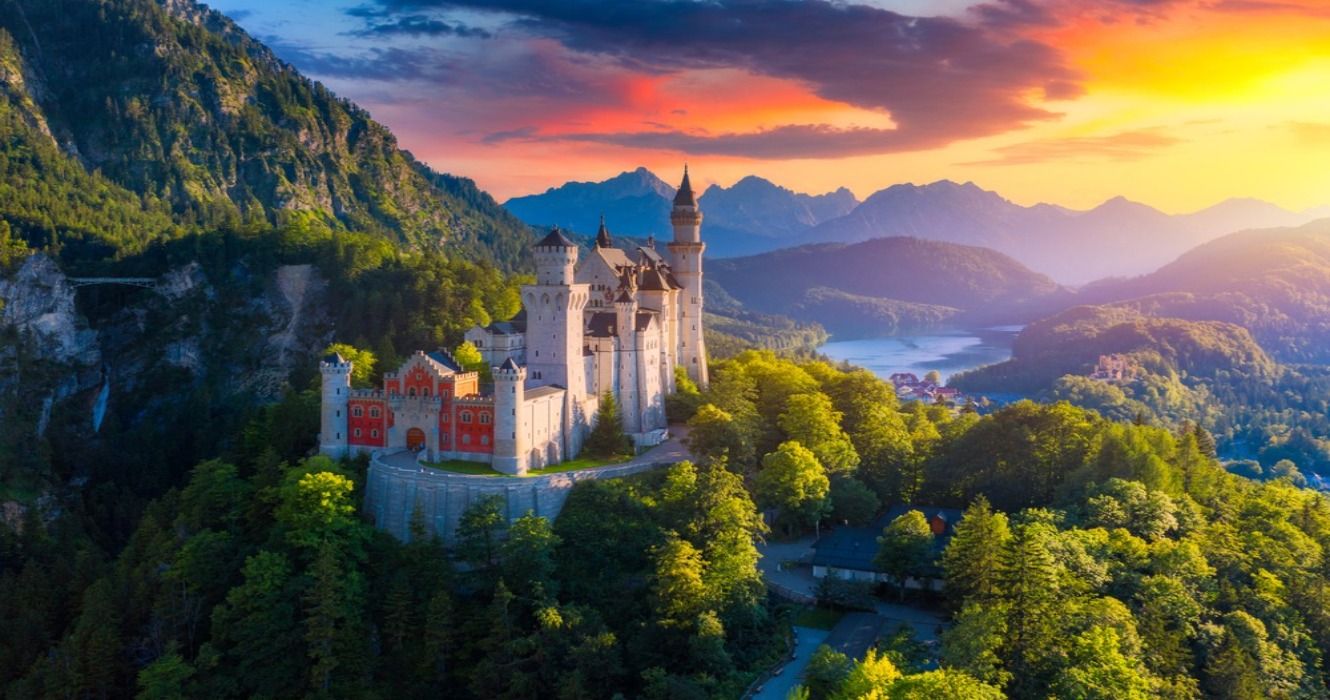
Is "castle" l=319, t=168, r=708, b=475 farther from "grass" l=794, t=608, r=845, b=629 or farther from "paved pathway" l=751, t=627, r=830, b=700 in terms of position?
"paved pathway" l=751, t=627, r=830, b=700

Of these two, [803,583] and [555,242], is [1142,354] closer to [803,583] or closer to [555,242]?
[803,583]

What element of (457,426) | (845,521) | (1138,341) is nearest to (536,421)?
(457,426)

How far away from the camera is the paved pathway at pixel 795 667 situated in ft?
127

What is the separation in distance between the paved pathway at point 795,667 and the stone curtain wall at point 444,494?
15.0m

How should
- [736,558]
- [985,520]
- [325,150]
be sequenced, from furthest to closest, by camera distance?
1. [325,150]
2. [736,558]
3. [985,520]

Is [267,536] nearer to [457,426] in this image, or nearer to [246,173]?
[457,426]

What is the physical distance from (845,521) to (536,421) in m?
20.1

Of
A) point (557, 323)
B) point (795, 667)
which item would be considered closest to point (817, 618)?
point (795, 667)

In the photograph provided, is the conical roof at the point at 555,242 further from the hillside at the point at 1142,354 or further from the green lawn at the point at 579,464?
the hillside at the point at 1142,354

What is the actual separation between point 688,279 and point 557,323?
18.7 meters

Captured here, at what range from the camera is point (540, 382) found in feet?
184

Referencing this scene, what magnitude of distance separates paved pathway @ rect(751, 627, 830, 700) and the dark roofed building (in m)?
3.90

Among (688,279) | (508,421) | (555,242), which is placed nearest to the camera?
(508,421)

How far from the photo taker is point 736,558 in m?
44.0
